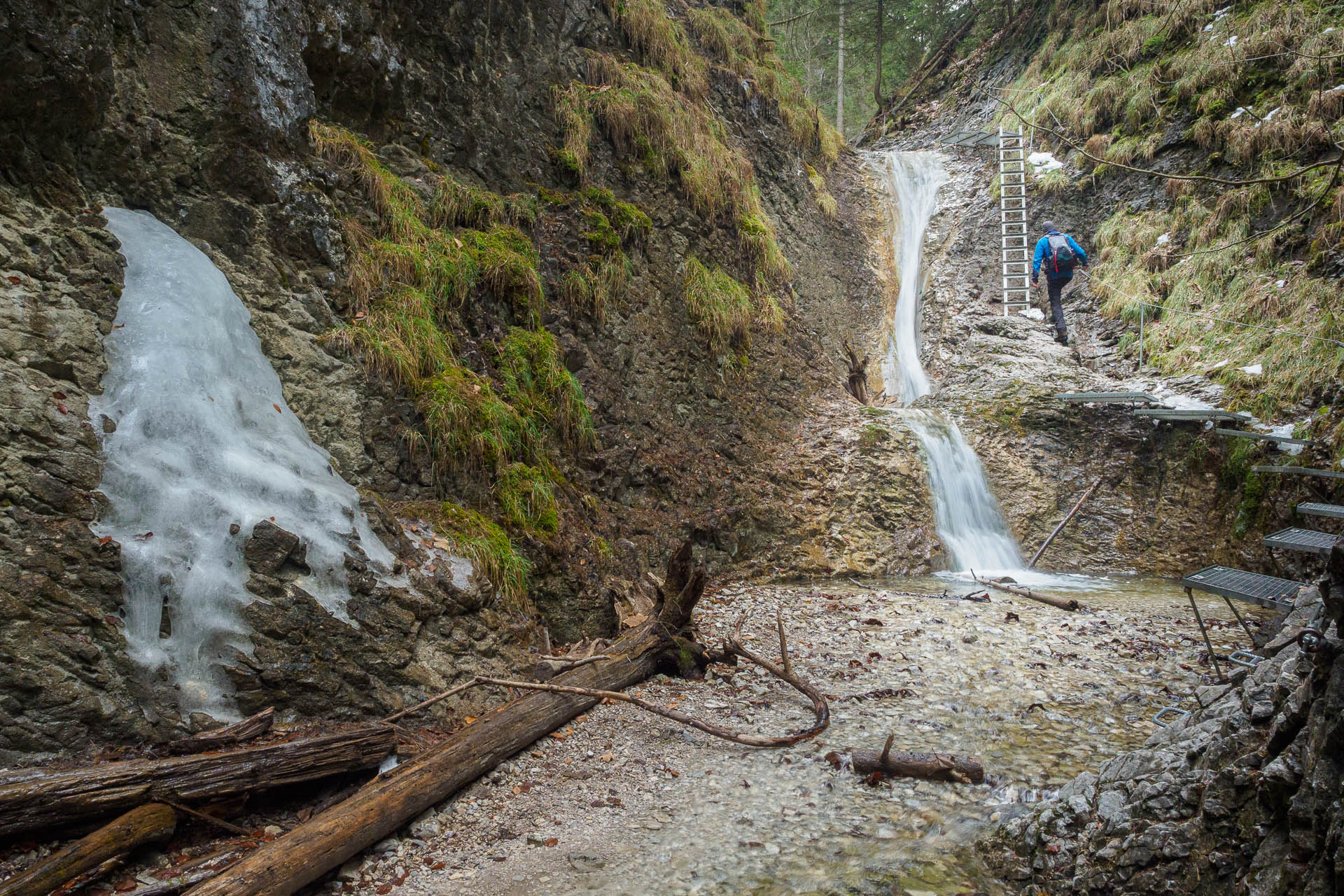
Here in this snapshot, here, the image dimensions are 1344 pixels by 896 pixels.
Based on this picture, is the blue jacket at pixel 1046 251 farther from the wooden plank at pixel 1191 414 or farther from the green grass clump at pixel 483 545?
the green grass clump at pixel 483 545

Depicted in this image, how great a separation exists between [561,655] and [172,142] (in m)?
4.55

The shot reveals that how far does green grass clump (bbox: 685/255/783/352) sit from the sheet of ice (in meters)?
5.39

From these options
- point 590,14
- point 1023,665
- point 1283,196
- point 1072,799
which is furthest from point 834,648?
point 1283,196

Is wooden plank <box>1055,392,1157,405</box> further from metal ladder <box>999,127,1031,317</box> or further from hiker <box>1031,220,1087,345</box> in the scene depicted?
metal ladder <box>999,127,1031,317</box>

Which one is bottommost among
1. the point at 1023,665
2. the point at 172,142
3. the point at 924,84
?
the point at 1023,665

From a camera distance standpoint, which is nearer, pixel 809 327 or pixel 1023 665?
pixel 1023 665

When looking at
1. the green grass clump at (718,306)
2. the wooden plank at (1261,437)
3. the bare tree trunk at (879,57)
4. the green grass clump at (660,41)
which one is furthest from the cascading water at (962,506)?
the bare tree trunk at (879,57)

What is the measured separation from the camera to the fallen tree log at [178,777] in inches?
102

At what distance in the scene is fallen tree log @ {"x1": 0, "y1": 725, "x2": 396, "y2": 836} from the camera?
258cm

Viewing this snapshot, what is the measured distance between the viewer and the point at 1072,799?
3043 millimetres

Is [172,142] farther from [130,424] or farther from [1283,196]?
[1283,196]

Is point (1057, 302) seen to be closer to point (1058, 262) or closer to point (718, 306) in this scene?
point (1058, 262)

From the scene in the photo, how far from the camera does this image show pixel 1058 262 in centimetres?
1174

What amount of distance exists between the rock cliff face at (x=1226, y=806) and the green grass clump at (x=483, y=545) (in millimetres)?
3298
